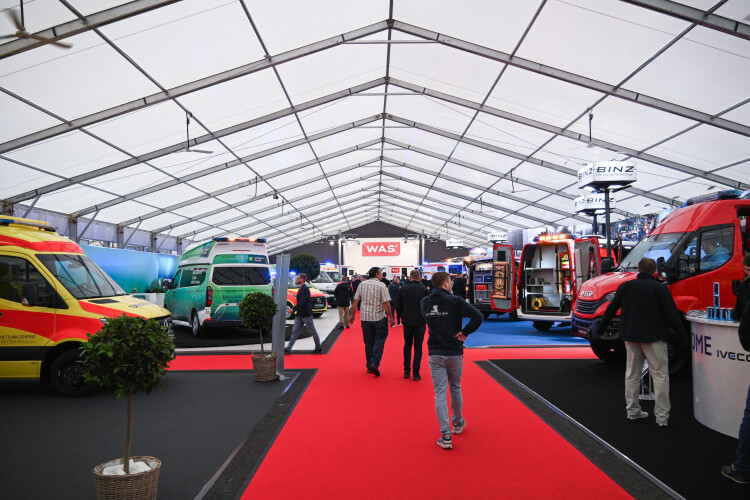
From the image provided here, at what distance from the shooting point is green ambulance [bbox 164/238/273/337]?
442 inches

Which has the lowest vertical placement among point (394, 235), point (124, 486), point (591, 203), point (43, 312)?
point (124, 486)

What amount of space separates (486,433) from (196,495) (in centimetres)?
268

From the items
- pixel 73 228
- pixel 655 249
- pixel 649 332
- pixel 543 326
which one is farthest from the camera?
pixel 73 228

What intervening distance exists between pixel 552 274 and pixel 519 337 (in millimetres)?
3036

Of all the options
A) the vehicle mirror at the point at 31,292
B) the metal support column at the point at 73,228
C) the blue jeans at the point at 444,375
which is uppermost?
the metal support column at the point at 73,228

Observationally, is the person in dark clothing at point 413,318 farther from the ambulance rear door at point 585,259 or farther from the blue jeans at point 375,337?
the ambulance rear door at point 585,259

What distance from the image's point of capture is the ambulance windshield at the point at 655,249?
7.27 meters

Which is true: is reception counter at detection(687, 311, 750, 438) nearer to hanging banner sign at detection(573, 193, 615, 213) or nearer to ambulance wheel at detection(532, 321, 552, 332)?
ambulance wheel at detection(532, 321, 552, 332)

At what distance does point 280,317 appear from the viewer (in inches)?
291

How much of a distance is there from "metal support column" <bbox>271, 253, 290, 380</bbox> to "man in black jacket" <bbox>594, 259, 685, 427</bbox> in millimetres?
4594

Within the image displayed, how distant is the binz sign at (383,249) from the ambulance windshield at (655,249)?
39.5 m

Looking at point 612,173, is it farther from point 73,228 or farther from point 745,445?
point 73,228

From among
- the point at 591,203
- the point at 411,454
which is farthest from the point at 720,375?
the point at 591,203

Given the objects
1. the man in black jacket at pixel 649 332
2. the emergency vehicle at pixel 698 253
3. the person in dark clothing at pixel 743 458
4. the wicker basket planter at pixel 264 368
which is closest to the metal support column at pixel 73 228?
the wicker basket planter at pixel 264 368
